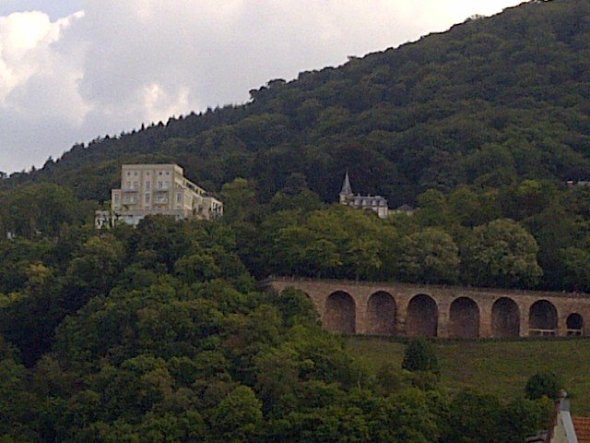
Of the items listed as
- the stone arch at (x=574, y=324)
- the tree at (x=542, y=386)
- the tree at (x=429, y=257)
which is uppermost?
the tree at (x=429, y=257)

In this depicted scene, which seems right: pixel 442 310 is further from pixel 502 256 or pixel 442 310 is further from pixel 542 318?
pixel 542 318

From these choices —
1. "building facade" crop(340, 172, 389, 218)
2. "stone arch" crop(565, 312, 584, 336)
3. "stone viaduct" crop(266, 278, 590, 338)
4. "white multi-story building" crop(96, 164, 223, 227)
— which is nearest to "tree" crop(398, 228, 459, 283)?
"stone viaduct" crop(266, 278, 590, 338)

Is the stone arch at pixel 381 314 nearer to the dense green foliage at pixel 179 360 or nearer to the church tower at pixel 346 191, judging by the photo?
the dense green foliage at pixel 179 360

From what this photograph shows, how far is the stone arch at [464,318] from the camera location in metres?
86.5

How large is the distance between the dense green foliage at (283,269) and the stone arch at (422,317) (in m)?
1.38

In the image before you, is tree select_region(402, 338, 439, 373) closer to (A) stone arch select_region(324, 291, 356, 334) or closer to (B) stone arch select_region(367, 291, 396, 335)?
(A) stone arch select_region(324, 291, 356, 334)

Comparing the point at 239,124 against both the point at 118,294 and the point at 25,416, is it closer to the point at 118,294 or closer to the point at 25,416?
the point at 118,294

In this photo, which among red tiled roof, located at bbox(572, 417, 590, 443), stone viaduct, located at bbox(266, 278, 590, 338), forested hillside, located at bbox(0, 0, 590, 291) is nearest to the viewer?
red tiled roof, located at bbox(572, 417, 590, 443)

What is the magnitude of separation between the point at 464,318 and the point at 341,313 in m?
7.43

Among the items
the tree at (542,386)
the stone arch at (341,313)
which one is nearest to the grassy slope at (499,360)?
the tree at (542,386)

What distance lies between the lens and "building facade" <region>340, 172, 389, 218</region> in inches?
4356

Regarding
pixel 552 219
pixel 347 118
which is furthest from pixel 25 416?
pixel 347 118

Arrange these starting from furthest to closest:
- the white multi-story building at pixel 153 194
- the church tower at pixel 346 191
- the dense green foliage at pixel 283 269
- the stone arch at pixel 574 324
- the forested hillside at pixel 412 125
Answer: the forested hillside at pixel 412 125
the church tower at pixel 346 191
the white multi-story building at pixel 153 194
the stone arch at pixel 574 324
the dense green foliage at pixel 283 269

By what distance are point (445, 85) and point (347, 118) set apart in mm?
11073
